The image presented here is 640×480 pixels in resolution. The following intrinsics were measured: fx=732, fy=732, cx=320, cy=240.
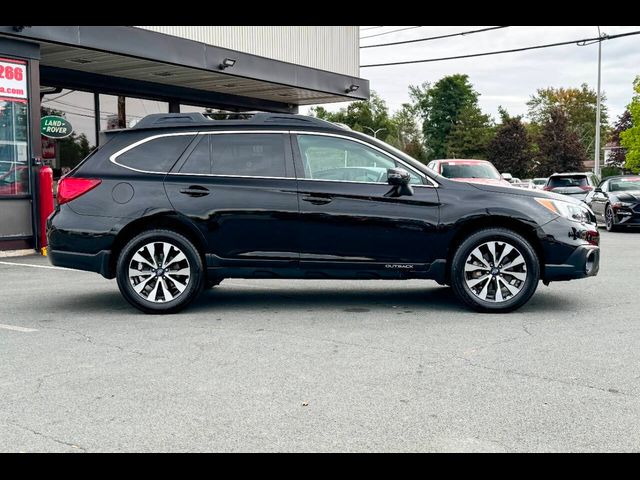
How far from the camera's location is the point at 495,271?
23.1ft

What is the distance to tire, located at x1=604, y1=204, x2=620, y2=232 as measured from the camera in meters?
18.2

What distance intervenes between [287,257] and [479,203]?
1920 mm

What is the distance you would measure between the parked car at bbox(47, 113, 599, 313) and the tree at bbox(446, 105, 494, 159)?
8341 centimetres

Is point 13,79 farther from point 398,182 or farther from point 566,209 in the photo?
point 566,209

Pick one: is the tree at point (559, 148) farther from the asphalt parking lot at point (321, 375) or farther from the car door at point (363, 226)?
the car door at point (363, 226)

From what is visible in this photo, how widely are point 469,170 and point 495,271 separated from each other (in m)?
10.3

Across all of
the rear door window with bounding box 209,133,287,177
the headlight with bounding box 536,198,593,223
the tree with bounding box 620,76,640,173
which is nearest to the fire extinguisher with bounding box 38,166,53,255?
the rear door window with bounding box 209,133,287,177

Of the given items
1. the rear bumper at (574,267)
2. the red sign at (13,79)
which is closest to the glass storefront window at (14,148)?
the red sign at (13,79)

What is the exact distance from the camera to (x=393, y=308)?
733 centimetres

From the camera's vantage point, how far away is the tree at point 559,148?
2931 inches

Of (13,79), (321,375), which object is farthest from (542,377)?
(13,79)

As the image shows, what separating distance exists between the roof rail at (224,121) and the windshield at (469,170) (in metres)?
9.95
